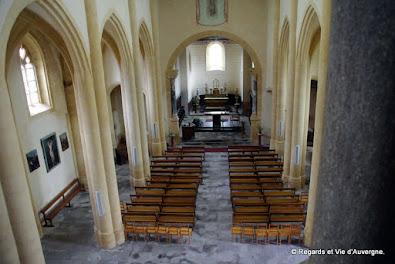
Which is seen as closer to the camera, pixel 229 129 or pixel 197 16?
pixel 197 16

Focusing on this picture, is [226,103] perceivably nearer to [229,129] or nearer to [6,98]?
[229,129]

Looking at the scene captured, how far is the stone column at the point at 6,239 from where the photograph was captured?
18.1ft

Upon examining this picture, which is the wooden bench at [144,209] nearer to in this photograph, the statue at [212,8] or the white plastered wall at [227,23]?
the white plastered wall at [227,23]

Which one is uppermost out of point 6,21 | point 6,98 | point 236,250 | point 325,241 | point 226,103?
point 6,21

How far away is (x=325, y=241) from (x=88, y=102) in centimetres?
821

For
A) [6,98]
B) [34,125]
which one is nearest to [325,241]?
[6,98]

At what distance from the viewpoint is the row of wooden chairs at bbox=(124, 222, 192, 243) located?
10.2 m

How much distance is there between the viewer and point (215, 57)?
102 feet

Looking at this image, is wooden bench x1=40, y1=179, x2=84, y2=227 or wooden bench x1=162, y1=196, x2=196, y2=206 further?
wooden bench x1=162, y1=196, x2=196, y2=206

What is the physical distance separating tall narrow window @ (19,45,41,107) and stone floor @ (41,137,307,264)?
15.8 feet

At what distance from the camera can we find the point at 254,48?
752 inches

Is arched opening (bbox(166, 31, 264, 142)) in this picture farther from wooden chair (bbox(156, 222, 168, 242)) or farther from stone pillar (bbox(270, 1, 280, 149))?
wooden chair (bbox(156, 222, 168, 242))

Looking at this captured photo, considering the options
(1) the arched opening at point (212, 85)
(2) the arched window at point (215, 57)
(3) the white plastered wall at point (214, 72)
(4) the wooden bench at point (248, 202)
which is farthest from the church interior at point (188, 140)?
(2) the arched window at point (215, 57)

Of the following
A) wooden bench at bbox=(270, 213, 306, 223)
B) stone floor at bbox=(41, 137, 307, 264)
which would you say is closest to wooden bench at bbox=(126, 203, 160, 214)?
stone floor at bbox=(41, 137, 307, 264)
